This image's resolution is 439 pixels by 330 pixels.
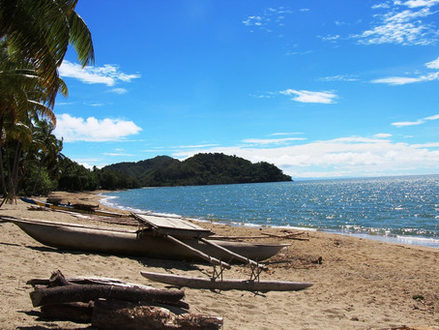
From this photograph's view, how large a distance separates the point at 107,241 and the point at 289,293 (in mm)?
4785

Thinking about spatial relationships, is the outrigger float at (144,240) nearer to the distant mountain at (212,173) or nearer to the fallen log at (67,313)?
the fallen log at (67,313)

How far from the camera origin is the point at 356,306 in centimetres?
700

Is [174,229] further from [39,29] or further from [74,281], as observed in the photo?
[39,29]

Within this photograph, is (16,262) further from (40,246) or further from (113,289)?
(113,289)

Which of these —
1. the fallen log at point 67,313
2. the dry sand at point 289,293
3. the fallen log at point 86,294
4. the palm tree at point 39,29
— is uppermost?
the palm tree at point 39,29

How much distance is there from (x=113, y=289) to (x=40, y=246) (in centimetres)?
578

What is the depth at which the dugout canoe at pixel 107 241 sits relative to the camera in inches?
344

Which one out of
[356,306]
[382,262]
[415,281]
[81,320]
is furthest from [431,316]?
[81,320]

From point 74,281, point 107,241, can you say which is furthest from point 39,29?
point 107,241

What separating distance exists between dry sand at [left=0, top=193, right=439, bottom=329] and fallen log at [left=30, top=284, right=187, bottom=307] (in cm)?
30

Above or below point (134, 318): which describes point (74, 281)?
above

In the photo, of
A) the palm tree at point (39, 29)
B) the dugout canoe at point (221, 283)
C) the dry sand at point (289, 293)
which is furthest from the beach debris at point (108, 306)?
the palm tree at point (39, 29)

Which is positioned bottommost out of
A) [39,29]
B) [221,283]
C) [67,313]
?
[221,283]

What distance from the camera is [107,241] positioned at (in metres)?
9.19
